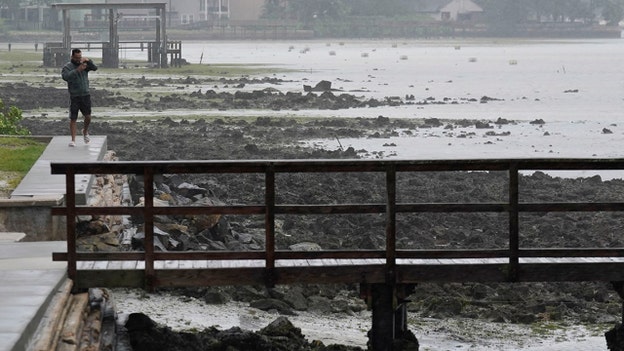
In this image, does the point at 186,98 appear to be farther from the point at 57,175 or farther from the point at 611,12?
the point at 611,12

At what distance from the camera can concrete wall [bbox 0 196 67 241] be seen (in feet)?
47.8

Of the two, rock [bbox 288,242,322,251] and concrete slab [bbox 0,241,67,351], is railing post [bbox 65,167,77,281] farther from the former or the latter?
rock [bbox 288,242,322,251]

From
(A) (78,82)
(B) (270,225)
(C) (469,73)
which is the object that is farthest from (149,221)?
(C) (469,73)

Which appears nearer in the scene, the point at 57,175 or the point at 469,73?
the point at 57,175

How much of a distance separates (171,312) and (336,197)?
928cm

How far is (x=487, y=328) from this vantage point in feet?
50.1

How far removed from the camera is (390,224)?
12.3m

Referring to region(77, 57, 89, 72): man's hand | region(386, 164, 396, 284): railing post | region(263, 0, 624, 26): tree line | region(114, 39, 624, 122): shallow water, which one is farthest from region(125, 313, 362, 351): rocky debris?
region(263, 0, 624, 26): tree line

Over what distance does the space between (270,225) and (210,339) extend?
54.7 inches

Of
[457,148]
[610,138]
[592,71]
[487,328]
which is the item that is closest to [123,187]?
[487,328]

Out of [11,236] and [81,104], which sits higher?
[81,104]

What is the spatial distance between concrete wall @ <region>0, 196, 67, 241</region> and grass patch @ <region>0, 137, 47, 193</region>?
1.80m

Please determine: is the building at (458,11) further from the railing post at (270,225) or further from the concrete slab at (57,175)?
the railing post at (270,225)

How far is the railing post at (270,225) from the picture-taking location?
12.1 meters
